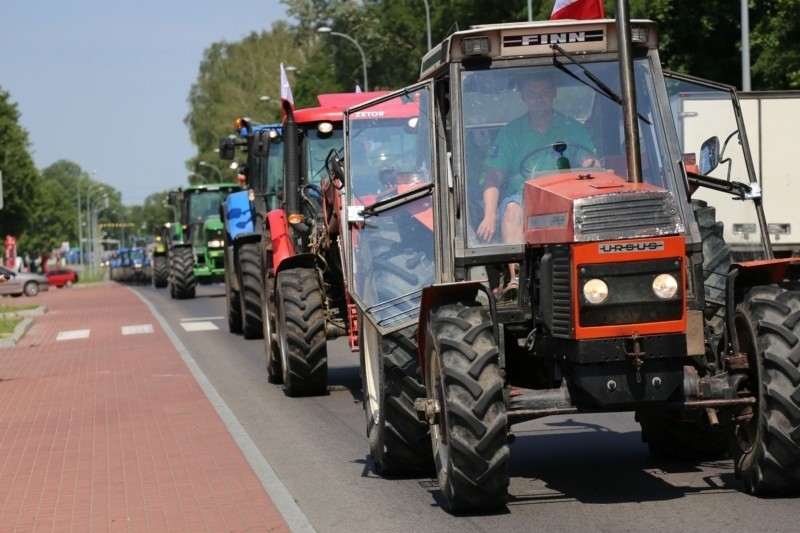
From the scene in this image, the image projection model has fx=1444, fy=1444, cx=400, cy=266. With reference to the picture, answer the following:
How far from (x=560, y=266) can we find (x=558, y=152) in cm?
100

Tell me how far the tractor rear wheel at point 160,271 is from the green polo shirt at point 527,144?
47.0 meters

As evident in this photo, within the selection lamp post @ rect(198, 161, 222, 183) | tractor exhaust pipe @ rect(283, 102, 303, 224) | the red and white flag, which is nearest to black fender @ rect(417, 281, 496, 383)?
the red and white flag

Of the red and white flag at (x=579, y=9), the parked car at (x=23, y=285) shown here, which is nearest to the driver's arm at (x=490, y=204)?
the red and white flag at (x=579, y=9)

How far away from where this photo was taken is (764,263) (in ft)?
27.1

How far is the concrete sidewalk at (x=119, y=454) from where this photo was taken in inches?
352

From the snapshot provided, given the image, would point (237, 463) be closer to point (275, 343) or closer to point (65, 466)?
point (65, 466)

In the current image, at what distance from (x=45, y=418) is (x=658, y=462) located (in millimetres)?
7068

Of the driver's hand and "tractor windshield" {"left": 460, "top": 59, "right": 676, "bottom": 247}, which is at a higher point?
"tractor windshield" {"left": 460, "top": 59, "right": 676, "bottom": 247}

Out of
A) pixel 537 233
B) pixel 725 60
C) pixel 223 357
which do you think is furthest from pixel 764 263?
pixel 725 60

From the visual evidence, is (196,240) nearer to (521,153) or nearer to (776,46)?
(776,46)

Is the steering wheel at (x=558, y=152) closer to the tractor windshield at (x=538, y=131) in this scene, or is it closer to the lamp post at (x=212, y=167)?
the tractor windshield at (x=538, y=131)

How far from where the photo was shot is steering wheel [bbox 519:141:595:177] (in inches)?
340

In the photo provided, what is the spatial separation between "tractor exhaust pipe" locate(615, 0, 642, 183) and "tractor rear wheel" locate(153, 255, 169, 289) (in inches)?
1863

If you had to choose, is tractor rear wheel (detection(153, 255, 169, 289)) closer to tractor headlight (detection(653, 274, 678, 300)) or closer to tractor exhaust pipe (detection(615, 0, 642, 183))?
tractor exhaust pipe (detection(615, 0, 642, 183))
